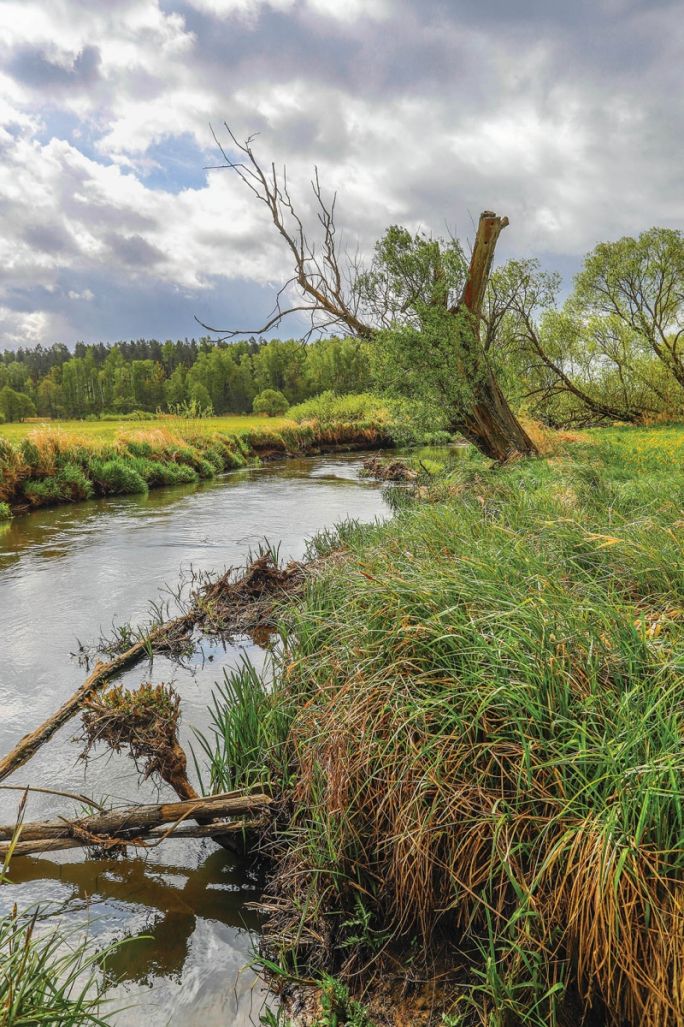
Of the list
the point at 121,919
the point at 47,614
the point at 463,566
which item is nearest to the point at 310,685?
the point at 463,566

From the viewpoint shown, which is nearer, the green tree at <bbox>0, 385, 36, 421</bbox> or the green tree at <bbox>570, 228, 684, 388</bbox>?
the green tree at <bbox>570, 228, 684, 388</bbox>

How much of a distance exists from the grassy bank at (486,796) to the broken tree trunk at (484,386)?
346 inches

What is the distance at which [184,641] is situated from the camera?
589 centimetres

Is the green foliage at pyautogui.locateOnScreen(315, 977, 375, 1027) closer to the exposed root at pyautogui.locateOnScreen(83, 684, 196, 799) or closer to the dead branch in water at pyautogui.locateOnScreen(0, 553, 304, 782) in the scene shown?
the exposed root at pyautogui.locateOnScreen(83, 684, 196, 799)

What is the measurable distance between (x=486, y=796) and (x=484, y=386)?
1092 cm

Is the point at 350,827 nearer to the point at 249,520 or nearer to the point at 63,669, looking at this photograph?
the point at 63,669

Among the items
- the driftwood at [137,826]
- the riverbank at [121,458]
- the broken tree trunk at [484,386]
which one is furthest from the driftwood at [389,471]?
the driftwood at [137,826]

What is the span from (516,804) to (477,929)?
476 mm

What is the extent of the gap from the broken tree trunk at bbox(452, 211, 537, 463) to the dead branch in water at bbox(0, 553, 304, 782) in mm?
6422

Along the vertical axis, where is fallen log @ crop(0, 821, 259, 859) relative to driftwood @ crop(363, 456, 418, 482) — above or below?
below

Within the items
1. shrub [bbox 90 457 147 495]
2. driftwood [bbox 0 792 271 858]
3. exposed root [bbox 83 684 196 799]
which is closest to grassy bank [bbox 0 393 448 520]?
shrub [bbox 90 457 147 495]

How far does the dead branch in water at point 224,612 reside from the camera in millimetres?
5375

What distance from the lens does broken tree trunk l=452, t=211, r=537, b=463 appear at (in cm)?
1178

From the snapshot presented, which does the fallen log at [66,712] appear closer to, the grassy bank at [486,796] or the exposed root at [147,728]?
the exposed root at [147,728]
